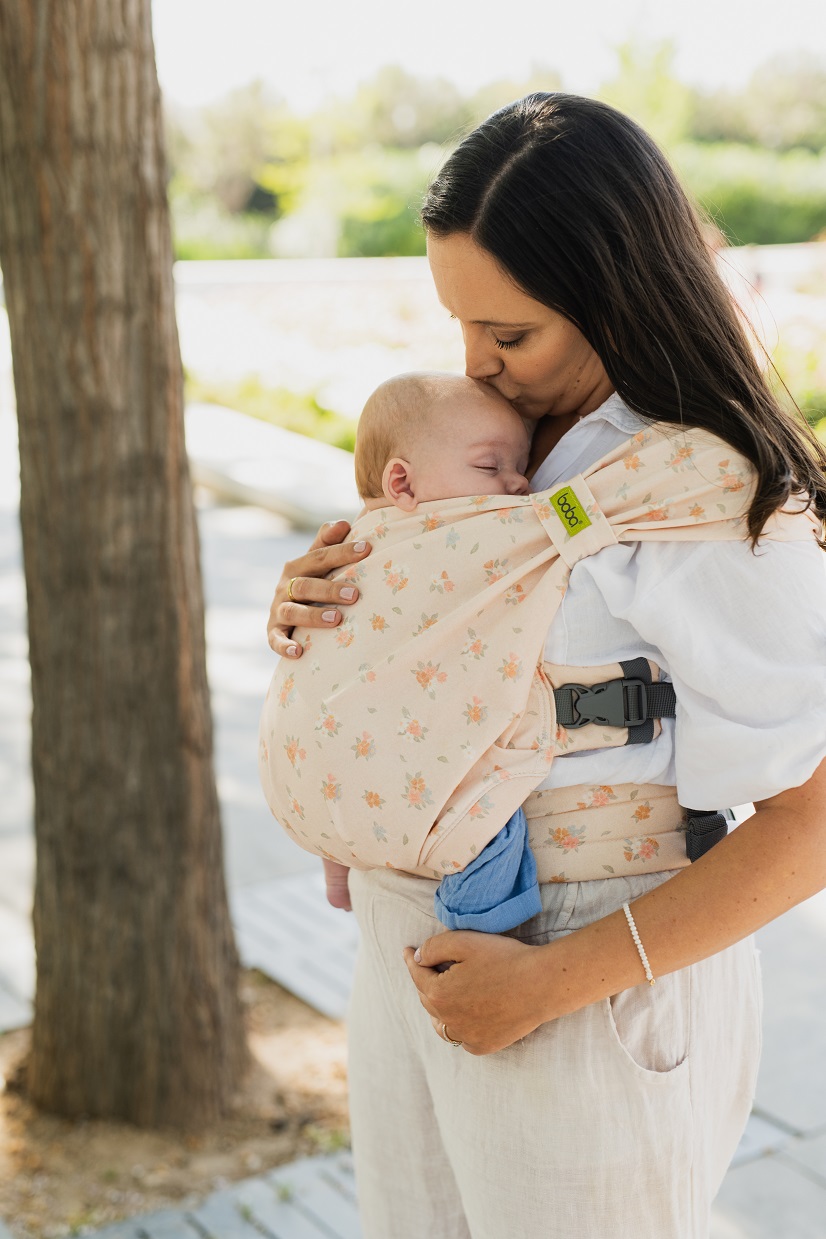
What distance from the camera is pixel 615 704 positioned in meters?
1.23

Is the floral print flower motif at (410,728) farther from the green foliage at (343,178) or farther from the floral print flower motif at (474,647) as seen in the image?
the green foliage at (343,178)

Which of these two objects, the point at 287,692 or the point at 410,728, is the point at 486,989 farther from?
the point at 287,692

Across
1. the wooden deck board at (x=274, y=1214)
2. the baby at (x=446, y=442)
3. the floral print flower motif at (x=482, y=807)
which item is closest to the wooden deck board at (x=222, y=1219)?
the wooden deck board at (x=274, y=1214)

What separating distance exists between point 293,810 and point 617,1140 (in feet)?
1.55

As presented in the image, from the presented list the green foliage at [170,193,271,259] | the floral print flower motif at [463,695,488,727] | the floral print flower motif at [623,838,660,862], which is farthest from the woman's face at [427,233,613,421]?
the green foliage at [170,193,271,259]

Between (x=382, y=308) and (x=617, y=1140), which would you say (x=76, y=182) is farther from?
(x=382, y=308)

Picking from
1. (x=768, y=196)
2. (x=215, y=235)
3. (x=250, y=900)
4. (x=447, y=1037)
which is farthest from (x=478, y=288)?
(x=768, y=196)

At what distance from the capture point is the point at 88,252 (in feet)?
7.73

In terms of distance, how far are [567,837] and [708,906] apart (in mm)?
162

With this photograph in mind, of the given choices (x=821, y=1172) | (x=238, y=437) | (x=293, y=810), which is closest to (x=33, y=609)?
(x=293, y=810)

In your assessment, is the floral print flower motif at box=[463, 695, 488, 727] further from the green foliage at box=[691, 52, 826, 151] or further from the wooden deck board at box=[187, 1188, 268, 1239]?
the green foliage at box=[691, 52, 826, 151]

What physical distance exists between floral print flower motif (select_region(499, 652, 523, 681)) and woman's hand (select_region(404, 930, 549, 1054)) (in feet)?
0.85

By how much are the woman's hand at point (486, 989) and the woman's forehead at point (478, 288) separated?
24.4 inches

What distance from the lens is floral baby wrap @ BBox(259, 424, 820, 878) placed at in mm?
1214
